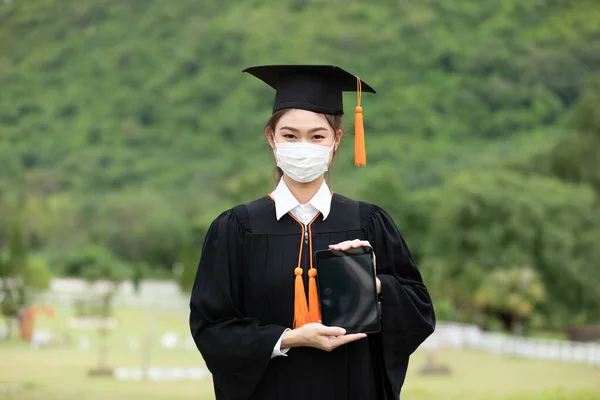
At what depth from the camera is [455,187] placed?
26156mm

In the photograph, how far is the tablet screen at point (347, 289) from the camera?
87.2 inches

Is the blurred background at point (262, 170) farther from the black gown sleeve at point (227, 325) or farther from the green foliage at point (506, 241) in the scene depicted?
the black gown sleeve at point (227, 325)

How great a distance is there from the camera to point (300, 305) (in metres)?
2.26

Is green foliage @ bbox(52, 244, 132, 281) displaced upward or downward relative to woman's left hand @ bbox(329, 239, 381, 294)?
downward

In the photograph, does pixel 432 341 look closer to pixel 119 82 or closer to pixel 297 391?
Answer: pixel 297 391

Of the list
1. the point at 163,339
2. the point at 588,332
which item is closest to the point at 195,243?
the point at 163,339

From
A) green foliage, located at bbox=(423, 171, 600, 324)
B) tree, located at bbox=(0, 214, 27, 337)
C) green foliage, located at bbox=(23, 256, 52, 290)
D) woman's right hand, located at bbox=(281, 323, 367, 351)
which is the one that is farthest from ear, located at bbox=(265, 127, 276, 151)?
green foliage, located at bbox=(23, 256, 52, 290)

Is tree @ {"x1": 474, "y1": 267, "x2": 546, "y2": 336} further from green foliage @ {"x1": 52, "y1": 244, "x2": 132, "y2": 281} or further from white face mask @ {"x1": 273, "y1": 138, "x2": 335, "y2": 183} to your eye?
white face mask @ {"x1": 273, "y1": 138, "x2": 335, "y2": 183}

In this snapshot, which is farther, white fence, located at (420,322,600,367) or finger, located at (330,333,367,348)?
white fence, located at (420,322,600,367)

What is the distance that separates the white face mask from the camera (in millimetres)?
2295

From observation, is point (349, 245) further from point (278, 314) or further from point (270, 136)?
point (270, 136)

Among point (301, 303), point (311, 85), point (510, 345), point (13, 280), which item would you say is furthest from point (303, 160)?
point (13, 280)

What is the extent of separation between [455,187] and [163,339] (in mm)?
8900

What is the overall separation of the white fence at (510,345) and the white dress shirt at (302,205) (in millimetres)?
18216
